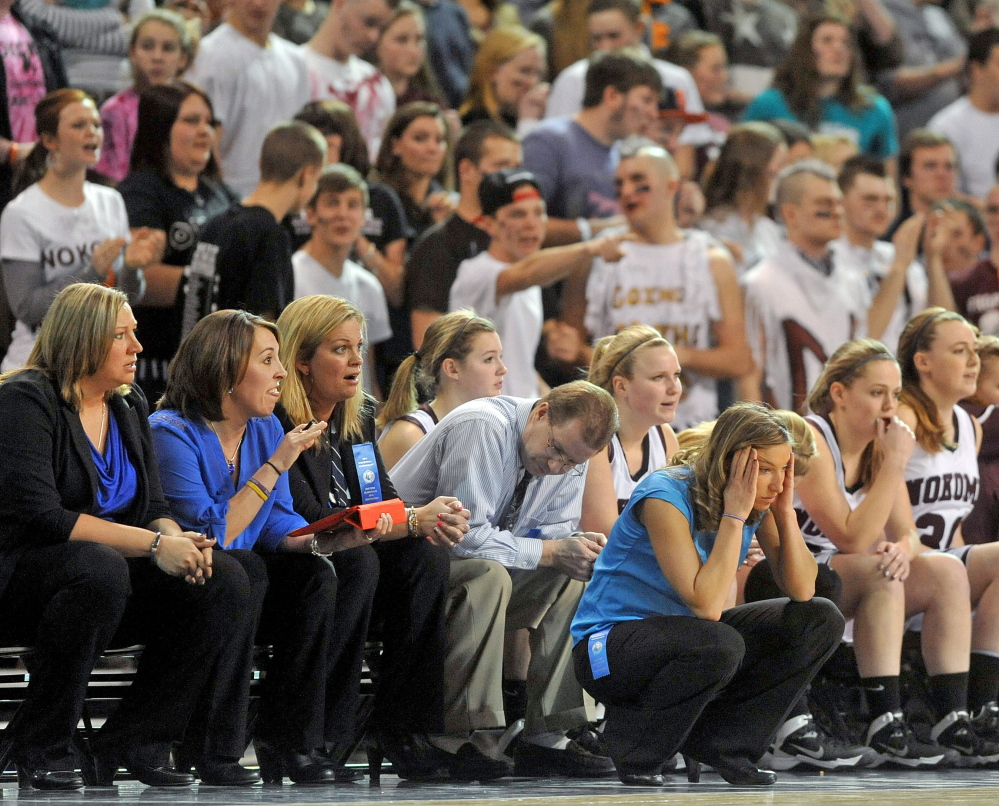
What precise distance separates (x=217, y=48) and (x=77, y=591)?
12.9ft

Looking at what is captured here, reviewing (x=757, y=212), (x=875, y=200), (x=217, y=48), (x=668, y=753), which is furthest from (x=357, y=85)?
(x=668, y=753)

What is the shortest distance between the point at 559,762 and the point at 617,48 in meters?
4.48

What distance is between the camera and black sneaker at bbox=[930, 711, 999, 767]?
4.98m

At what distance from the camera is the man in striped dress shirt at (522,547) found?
4.46m

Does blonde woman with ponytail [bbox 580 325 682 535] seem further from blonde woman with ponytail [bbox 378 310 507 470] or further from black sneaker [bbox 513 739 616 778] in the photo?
black sneaker [bbox 513 739 616 778]

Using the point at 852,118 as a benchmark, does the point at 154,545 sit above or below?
below

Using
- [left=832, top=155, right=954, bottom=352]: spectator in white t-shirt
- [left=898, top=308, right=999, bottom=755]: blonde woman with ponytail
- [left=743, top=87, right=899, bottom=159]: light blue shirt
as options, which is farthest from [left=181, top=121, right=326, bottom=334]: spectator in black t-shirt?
[left=743, top=87, right=899, bottom=159]: light blue shirt

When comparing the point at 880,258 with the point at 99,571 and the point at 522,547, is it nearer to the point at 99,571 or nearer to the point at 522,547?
the point at 522,547

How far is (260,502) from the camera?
4.25 meters

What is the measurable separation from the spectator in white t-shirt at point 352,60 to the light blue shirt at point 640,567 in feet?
12.2

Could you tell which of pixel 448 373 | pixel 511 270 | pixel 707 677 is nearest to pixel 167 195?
pixel 511 270

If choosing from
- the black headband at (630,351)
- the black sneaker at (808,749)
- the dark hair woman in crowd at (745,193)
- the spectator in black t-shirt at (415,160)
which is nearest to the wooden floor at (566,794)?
the black sneaker at (808,749)

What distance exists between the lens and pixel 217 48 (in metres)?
7.13

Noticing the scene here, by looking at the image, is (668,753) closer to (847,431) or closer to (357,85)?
(847,431)
